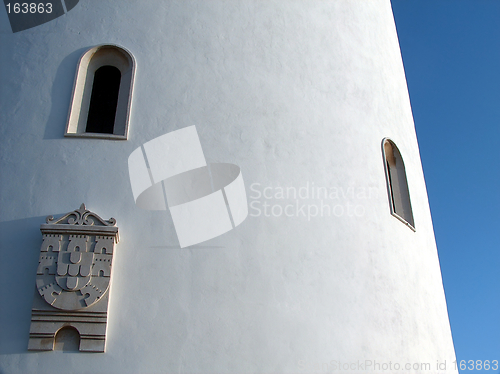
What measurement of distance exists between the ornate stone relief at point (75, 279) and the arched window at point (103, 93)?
1432 mm

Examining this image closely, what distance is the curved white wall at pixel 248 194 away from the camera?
6.55 metres

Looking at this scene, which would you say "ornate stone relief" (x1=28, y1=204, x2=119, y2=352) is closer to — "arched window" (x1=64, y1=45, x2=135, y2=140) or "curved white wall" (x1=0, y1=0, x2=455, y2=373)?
"curved white wall" (x1=0, y1=0, x2=455, y2=373)

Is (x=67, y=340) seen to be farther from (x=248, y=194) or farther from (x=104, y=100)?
(x=104, y=100)

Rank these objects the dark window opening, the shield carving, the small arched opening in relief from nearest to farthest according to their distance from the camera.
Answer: the small arched opening in relief
the shield carving
the dark window opening

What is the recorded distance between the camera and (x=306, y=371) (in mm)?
6617

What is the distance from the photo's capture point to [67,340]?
6223 mm

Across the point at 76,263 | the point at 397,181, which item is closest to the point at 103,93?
the point at 76,263

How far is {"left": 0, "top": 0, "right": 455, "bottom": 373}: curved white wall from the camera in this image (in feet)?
21.5

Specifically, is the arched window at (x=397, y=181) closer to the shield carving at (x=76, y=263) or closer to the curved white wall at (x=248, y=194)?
the curved white wall at (x=248, y=194)

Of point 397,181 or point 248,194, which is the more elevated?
point 397,181

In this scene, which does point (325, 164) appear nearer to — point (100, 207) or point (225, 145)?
point (225, 145)

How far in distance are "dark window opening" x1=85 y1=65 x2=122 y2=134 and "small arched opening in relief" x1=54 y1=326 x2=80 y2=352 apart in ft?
9.30

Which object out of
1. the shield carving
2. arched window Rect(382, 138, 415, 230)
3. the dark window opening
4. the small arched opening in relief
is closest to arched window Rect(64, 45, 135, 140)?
the dark window opening

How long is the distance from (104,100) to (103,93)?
12 cm
